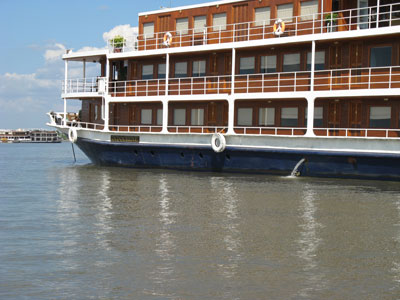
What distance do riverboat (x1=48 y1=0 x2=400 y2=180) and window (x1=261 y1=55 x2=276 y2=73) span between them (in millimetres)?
53

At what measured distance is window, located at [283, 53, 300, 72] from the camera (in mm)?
26906

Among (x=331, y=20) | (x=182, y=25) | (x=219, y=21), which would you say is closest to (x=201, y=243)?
(x=331, y=20)

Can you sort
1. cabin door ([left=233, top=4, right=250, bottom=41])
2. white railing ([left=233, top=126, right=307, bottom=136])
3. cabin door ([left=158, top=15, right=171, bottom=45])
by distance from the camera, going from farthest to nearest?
1. cabin door ([left=158, top=15, right=171, bottom=45])
2. cabin door ([left=233, top=4, right=250, bottom=41])
3. white railing ([left=233, top=126, right=307, bottom=136])

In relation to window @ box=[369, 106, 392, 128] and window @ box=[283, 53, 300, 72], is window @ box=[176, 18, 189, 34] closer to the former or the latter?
window @ box=[283, 53, 300, 72]

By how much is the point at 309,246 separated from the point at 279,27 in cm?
1635

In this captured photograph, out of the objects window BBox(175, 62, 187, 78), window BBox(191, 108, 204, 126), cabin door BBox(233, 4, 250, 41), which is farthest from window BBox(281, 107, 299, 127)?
window BBox(175, 62, 187, 78)

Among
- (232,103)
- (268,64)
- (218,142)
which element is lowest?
(218,142)

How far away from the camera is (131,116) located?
3216cm

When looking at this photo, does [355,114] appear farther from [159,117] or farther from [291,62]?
[159,117]

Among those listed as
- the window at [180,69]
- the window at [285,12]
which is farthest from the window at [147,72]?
the window at [285,12]

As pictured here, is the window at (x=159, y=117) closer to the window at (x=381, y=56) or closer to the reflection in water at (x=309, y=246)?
the window at (x=381, y=56)

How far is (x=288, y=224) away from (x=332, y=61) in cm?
1320

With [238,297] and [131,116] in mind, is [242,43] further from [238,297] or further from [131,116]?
[238,297]

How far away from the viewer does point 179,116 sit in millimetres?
30516
